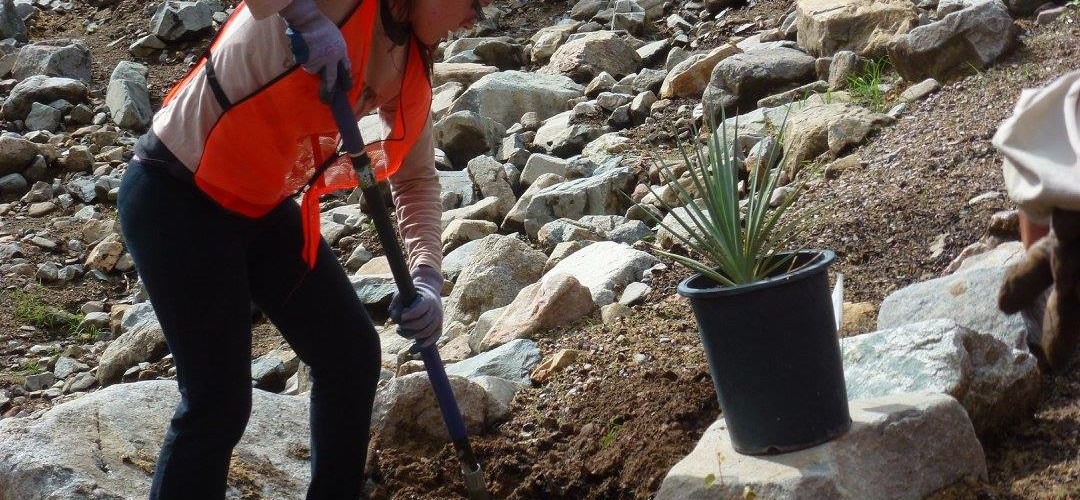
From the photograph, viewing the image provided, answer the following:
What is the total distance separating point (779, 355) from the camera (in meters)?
2.71

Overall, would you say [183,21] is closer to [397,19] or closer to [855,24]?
[855,24]

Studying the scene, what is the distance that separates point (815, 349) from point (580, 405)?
3.86 ft

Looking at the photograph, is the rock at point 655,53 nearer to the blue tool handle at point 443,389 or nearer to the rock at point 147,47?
the rock at point 147,47

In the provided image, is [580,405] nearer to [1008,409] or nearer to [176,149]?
[1008,409]

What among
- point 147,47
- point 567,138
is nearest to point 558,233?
point 567,138

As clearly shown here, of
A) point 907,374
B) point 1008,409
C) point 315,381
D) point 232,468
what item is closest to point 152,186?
point 315,381

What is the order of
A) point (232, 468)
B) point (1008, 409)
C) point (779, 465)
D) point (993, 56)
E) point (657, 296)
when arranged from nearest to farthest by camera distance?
point (779, 465), point (1008, 409), point (232, 468), point (657, 296), point (993, 56)

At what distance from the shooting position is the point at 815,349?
2.73 metres

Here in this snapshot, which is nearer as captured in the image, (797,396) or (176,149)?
(176,149)

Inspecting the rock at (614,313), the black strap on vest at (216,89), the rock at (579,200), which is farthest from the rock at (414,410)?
the rock at (579,200)

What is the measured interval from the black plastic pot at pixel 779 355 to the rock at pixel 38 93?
8.52m

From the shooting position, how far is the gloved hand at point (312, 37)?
2.32m

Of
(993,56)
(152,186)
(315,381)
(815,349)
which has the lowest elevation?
(993,56)

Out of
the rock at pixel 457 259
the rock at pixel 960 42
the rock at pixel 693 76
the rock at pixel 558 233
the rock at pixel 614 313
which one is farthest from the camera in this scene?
the rock at pixel 693 76
